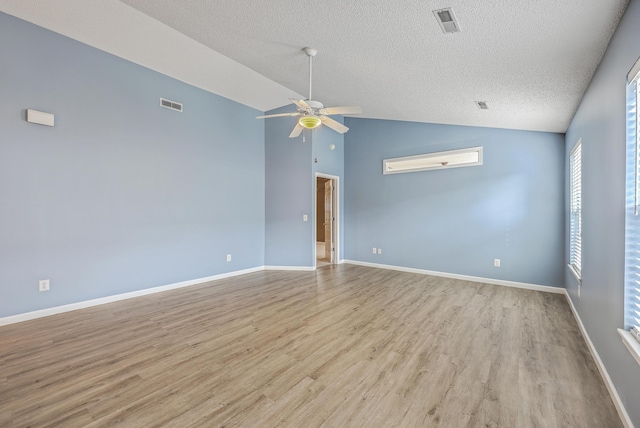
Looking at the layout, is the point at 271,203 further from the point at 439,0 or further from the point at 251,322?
the point at 439,0

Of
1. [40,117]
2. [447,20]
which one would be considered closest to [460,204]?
[447,20]

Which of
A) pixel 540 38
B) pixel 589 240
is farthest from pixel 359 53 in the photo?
pixel 589 240

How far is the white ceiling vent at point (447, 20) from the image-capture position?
1.95 metres

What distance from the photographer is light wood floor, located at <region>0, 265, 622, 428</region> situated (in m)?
1.74

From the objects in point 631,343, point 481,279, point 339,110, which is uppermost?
point 339,110

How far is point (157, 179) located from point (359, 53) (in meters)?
3.43

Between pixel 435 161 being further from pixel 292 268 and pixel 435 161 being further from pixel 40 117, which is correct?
pixel 40 117

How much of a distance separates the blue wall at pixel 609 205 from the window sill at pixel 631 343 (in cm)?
8

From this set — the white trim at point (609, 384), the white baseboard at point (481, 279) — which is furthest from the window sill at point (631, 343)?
the white baseboard at point (481, 279)

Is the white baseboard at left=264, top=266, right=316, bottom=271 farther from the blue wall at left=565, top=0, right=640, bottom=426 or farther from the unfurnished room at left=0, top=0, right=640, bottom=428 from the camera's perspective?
the blue wall at left=565, top=0, right=640, bottom=426

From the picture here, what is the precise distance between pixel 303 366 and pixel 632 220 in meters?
2.44

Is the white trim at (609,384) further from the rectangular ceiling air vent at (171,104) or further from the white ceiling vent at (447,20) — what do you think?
the rectangular ceiling air vent at (171,104)

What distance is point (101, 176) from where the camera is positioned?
3682mm

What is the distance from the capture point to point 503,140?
468 cm
